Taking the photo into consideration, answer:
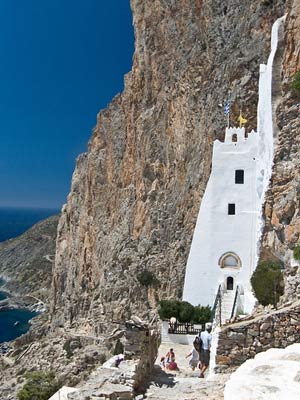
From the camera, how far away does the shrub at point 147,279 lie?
32.9 m

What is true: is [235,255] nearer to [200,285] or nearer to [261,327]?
[200,285]

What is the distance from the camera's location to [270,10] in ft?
90.6

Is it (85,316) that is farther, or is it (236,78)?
(85,316)

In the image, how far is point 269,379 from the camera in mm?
7590

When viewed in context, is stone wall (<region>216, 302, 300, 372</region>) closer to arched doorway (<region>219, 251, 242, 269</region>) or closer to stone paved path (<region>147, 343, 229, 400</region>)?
Result: stone paved path (<region>147, 343, 229, 400</region>)

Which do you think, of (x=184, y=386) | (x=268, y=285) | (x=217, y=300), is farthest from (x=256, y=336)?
(x=217, y=300)

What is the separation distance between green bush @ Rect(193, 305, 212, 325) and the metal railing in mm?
1066

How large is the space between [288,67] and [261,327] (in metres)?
15.1

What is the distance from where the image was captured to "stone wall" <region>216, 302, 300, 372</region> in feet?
34.0

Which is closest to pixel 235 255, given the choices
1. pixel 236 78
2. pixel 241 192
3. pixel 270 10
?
pixel 241 192

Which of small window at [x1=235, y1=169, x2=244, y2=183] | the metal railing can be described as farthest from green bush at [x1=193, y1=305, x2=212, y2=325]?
small window at [x1=235, y1=169, x2=244, y2=183]

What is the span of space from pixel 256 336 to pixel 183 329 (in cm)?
781

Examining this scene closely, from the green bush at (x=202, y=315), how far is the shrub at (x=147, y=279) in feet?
40.6

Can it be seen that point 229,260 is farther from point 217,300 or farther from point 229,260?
point 217,300
